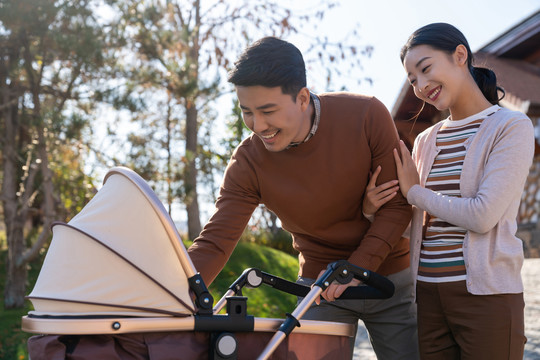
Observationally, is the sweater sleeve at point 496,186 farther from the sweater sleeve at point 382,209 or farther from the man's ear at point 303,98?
the man's ear at point 303,98

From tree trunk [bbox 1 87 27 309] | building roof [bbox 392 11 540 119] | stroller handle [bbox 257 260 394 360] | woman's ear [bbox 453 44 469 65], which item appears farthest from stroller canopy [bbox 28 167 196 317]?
building roof [bbox 392 11 540 119]

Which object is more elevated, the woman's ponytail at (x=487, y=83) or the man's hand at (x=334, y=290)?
the woman's ponytail at (x=487, y=83)

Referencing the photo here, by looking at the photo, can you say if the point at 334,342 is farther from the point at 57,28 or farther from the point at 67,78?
the point at 67,78

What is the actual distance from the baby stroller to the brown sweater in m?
0.49

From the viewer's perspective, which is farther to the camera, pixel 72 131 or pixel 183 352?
pixel 72 131

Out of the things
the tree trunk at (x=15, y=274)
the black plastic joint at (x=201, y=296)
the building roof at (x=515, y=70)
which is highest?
the building roof at (x=515, y=70)

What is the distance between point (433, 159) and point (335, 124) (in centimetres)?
39

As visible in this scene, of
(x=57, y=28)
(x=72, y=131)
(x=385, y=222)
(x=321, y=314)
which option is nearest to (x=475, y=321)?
(x=385, y=222)

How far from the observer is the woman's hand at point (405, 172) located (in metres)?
2.23

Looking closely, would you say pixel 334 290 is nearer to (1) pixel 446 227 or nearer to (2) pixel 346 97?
(1) pixel 446 227

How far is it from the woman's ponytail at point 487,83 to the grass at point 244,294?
4105 mm

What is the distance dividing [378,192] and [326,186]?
0.20 metres

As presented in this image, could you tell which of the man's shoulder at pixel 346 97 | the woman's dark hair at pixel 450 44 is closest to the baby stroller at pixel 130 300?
the man's shoulder at pixel 346 97

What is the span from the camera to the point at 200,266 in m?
2.25
